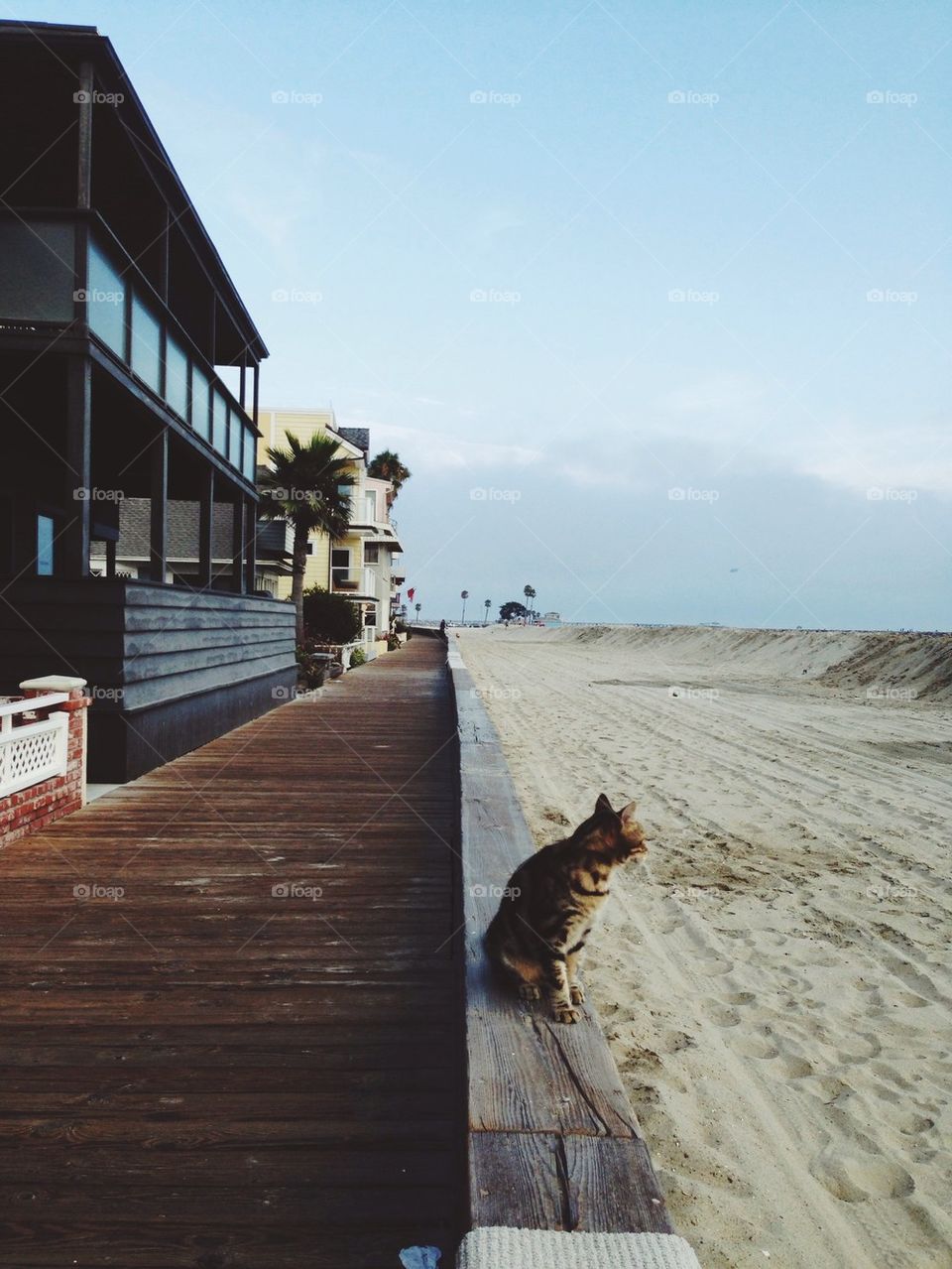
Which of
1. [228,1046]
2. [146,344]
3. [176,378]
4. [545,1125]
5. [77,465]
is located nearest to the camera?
[545,1125]

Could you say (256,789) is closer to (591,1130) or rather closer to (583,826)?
(583,826)

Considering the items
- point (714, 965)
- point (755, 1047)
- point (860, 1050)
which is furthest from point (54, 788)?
point (860, 1050)

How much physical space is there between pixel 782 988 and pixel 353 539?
38.9m

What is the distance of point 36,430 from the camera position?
11320 mm

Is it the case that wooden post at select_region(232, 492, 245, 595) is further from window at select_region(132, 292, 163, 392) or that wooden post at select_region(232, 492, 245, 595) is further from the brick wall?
the brick wall

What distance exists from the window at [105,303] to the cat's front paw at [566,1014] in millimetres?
7770

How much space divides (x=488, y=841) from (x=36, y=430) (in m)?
10.4

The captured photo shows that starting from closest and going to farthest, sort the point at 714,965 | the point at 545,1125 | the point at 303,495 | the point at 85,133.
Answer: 1. the point at 545,1125
2. the point at 714,965
3. the point at 85,133
4. the point at 303,495

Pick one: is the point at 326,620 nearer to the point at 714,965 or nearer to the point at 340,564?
the point at 340,564

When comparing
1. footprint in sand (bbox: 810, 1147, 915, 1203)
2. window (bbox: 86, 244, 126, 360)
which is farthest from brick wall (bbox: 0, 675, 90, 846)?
footprint in sand (bbox: 810, 1147, 915, 1203)

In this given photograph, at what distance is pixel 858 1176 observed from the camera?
2826mm

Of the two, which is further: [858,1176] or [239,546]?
[239,546]

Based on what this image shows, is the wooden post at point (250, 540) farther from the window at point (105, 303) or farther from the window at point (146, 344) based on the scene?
the window at point (105, 303)

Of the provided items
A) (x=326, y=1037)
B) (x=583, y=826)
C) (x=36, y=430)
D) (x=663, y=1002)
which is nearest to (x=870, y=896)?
(x=663, y=1002)
